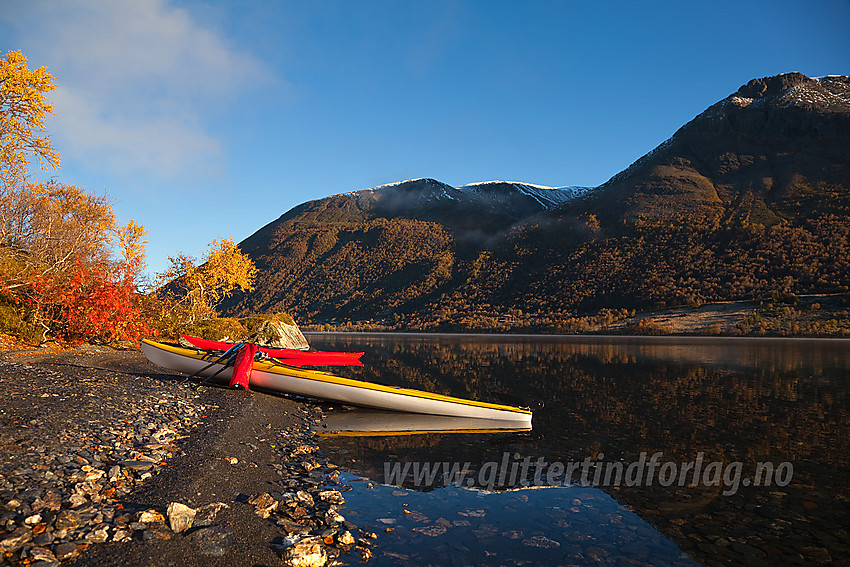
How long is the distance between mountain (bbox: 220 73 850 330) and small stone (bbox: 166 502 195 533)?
83273mm

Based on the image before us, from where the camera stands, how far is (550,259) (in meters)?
112

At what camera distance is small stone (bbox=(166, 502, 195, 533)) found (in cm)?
473

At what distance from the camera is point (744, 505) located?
275 inches

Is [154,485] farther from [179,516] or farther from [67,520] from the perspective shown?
[67,520]

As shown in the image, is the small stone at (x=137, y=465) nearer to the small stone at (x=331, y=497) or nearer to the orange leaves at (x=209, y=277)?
the small stone at (x=331, y=497)

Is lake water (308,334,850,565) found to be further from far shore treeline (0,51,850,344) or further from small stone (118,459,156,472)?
far shore treeline (0,51,850,344)

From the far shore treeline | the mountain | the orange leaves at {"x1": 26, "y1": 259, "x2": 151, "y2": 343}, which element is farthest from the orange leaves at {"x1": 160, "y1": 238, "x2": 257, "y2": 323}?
the mountain

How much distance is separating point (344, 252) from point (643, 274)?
10838 cm

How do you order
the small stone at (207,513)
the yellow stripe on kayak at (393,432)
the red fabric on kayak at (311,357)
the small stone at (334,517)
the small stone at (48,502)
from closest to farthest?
the small stone at (48,502) < the small stone at (207,513) < the small stone at (334,517) < the yellow stripe on kayak at (393,432) < the red fabric on kayak at (311,357)

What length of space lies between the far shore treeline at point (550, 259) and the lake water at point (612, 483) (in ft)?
51.0

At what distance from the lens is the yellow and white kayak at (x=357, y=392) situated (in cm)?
1270

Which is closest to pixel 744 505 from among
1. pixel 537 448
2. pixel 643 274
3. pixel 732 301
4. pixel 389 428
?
pixel 537 448

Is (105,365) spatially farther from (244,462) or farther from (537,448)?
(537,448)

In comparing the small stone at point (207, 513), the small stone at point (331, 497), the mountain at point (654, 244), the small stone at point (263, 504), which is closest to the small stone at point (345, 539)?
the small stone at point (263, 504)
